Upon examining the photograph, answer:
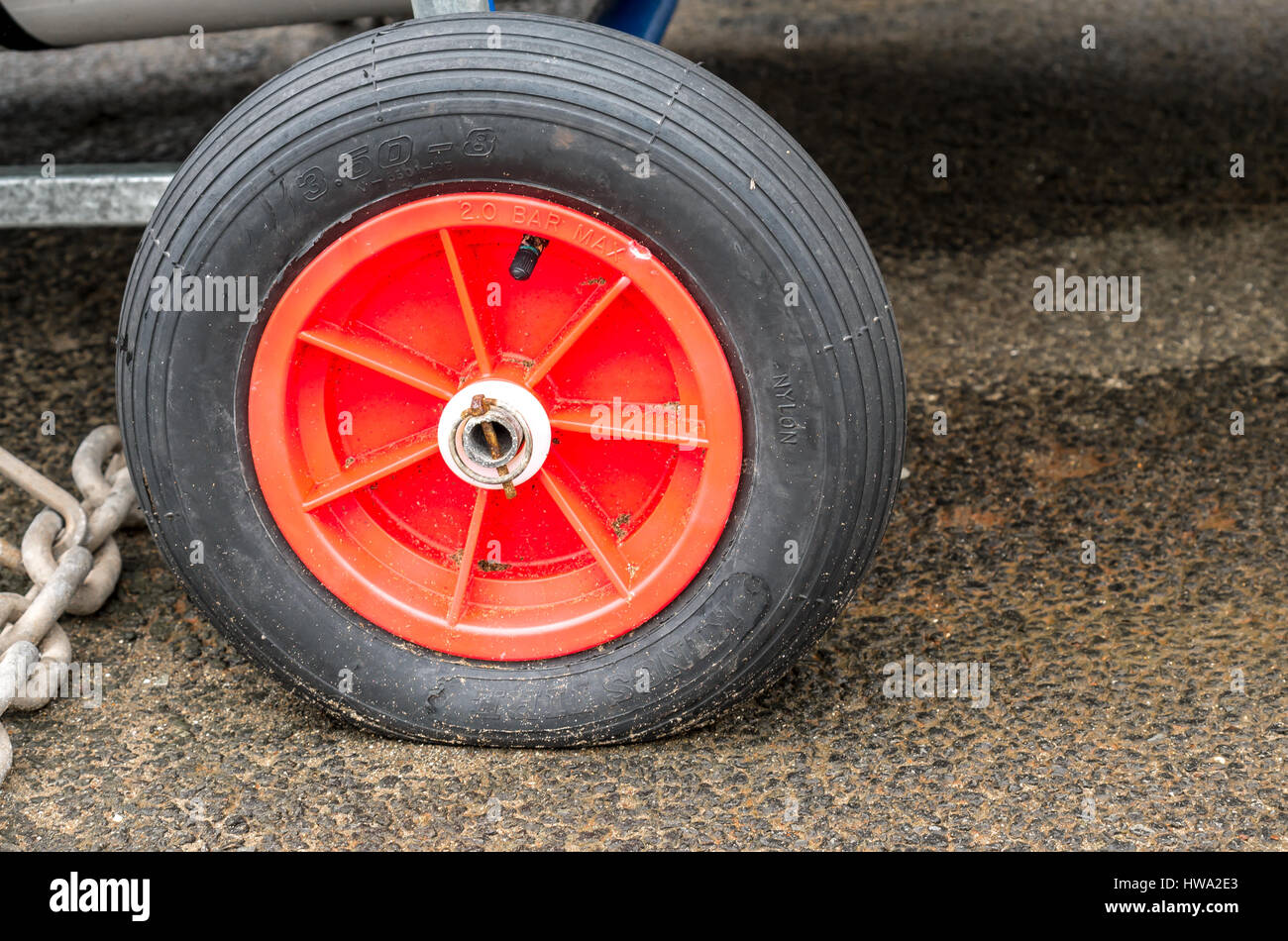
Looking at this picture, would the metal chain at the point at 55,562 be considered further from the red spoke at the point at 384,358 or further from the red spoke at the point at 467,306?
the red spoke at the point at 467,306

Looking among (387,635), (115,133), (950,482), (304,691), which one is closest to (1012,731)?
(950,482)

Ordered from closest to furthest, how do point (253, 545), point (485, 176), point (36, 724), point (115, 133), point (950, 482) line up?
point (485, 176), point (253, 545), point (36, 724), point (950, 482), point (115, 133)

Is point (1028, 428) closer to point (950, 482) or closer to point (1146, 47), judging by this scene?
point (950, 482)

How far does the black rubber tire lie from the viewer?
173 cm

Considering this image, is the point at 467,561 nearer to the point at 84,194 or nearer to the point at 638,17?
the point at 84,194

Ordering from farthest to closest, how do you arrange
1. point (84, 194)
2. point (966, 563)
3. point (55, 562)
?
point (966, 563)
point (55, 562)
point (84, 194)

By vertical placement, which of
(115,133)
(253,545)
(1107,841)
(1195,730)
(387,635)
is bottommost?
(1107,841)

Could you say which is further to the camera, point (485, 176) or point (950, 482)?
point (950, 482)

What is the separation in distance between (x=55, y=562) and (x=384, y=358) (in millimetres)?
784

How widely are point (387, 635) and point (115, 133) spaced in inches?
121

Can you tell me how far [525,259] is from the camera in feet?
5.86

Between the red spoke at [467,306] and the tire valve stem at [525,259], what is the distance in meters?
0.07

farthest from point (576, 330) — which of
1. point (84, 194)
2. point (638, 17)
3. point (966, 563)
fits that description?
point (638, 17)

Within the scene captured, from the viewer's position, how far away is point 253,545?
1.91 meters
